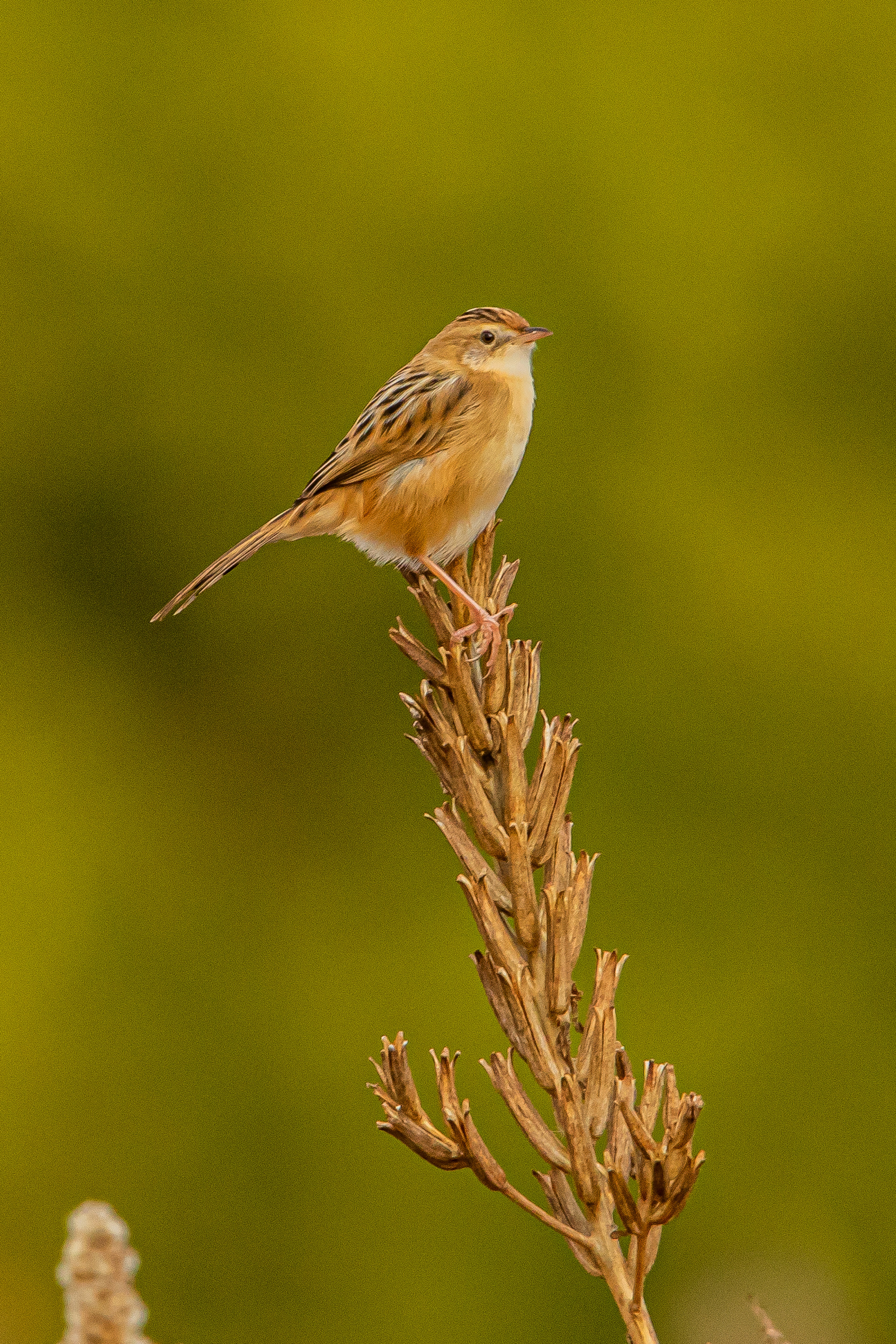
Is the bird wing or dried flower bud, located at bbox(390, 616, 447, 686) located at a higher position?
the bird wing

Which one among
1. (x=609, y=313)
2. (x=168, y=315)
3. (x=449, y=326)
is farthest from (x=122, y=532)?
(x=449, y=326)

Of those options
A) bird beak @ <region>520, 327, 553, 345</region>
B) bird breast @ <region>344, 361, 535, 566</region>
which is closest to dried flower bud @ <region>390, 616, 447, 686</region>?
bird breast @ <region>344, 361, 535, 566</region>

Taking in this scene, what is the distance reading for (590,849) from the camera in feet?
24.5

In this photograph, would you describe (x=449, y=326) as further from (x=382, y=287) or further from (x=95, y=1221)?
(x=382, y=287)

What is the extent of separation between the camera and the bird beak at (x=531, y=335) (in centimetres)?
316

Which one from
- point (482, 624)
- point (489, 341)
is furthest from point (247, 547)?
point (482, 624)

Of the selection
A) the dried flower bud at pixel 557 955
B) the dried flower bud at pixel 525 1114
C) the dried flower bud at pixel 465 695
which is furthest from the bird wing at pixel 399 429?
the dried flower bud at pixel 525 1114

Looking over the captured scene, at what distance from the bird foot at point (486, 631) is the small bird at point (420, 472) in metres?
0.73

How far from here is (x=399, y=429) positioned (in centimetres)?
292

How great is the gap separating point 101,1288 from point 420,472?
2157 mm

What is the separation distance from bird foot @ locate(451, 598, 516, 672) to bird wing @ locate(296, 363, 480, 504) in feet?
3.79

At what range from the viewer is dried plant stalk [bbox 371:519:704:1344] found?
108 centimetres

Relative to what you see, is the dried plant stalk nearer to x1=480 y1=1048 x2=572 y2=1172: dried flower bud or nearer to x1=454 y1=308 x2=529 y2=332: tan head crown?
x1=480 y1=1048 x2=572 y2=1172: dried flower bud

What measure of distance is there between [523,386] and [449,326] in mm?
358
